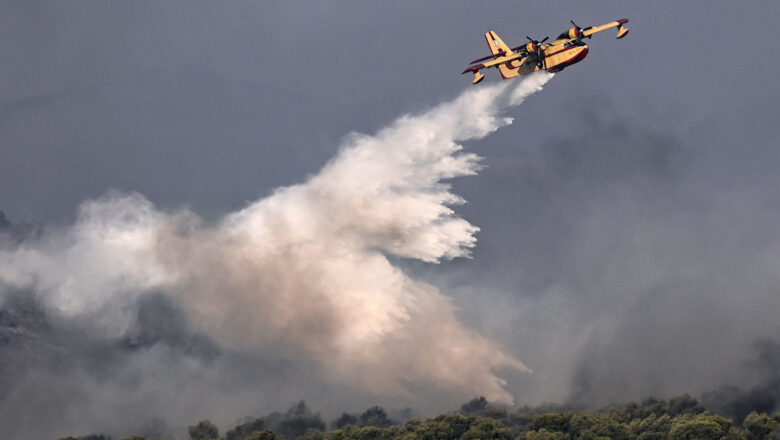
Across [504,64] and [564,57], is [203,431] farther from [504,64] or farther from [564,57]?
[564,57]

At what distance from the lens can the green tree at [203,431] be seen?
5876 inches

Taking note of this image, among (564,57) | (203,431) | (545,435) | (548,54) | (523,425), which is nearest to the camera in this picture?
(564,57)

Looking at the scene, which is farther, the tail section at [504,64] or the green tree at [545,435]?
the green tree at [545,435]

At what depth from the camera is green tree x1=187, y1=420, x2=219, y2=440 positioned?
149250 mm

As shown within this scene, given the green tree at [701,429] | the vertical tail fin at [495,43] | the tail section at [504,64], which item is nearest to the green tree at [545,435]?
the green tree at [701,429]

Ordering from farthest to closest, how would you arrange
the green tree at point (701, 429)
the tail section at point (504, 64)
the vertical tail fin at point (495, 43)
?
the green tree at point (701, 429) < the vertical tail fin at point (495, 43) < the tail section at point (504, 64)

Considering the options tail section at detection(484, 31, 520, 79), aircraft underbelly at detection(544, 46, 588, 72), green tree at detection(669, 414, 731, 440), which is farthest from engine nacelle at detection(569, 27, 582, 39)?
green tree at detection(669, 414, 731, 440)

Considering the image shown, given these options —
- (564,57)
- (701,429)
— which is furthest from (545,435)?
(564,57)

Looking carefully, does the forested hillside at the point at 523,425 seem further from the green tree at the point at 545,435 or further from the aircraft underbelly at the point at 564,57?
the aircraft underbelly at the point at 564,57

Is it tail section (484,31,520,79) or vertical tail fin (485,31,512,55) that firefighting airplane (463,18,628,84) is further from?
vertical tail fin (485,31,512,55)

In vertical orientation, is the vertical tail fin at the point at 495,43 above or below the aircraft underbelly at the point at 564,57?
above

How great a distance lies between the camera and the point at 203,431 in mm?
150125

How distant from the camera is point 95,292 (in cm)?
16550

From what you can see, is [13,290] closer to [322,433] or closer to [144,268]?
[144,268]
